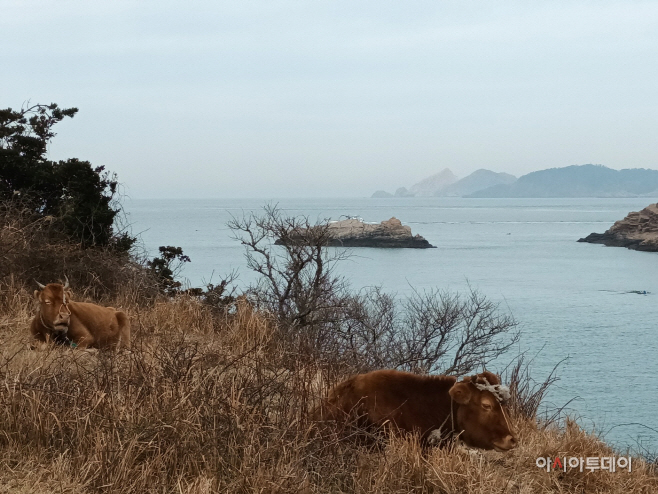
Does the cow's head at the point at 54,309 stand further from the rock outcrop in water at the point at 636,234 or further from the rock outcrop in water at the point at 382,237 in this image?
the rock outcrop in water at the point at 636,234

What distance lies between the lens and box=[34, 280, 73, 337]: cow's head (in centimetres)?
720

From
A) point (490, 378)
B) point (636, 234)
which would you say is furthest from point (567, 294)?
point (490, 378)

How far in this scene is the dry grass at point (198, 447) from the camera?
467 cm

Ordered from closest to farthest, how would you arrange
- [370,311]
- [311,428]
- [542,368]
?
[311,428] → [542,368] → [370,311]

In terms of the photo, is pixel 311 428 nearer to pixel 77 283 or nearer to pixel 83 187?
pixel 77 283

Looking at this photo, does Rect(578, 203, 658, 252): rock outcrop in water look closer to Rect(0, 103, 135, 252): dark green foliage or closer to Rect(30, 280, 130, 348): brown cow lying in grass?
Rect(0, 103, 135, 252): dark green foliage

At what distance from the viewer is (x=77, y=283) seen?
13016 mm

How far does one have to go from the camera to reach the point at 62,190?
1630cm

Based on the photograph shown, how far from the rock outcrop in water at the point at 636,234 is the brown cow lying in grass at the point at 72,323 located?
105091 mm

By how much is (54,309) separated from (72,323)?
0.91 ft

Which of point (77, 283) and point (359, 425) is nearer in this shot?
point (359, 425)

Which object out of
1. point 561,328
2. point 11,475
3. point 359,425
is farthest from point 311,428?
point 561,328

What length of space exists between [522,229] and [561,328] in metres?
114

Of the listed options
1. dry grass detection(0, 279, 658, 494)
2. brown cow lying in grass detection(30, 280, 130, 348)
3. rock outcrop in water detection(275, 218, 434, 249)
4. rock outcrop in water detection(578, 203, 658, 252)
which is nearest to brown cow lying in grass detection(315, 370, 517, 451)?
dry grass detection(0, 279, 658, 494)
